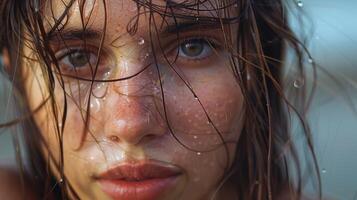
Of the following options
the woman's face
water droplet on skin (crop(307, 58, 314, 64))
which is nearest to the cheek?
the woman's face

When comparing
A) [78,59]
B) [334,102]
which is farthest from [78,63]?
[334,102]

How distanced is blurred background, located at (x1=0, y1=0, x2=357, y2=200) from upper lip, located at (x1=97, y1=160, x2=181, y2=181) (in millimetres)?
397

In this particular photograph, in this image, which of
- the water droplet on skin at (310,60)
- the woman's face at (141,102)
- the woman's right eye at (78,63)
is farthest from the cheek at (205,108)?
the water droplet on skin at (310,60)

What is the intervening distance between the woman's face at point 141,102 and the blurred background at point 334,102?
324 millimetres

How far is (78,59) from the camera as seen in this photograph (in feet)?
3.38

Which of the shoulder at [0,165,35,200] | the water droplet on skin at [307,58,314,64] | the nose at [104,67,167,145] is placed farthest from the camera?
the water droplet on skin at [307,58,314,64]

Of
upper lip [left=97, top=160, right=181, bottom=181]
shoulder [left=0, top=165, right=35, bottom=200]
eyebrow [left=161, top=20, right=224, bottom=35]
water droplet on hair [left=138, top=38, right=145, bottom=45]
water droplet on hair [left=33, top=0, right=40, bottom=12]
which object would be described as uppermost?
water droplet on hair [left=33, top=0, right=40, bottom=12]

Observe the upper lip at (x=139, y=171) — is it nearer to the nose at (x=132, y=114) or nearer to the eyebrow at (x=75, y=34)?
the nose at (x=132, y=114)

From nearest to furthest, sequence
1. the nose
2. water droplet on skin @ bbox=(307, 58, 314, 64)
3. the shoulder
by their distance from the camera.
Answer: the nose → the shoulder → water droplet on skin @ bbox=(307, 58, 314, 64)

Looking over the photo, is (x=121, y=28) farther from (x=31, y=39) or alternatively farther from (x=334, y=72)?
(x=334, y=72)

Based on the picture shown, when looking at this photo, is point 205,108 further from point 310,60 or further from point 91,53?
point 310,60

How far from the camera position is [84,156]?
3.34ft

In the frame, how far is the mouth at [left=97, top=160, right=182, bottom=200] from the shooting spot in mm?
981

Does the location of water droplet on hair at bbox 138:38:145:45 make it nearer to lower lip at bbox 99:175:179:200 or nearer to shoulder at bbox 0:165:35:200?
lower lip at bbox 99:175:179:200
